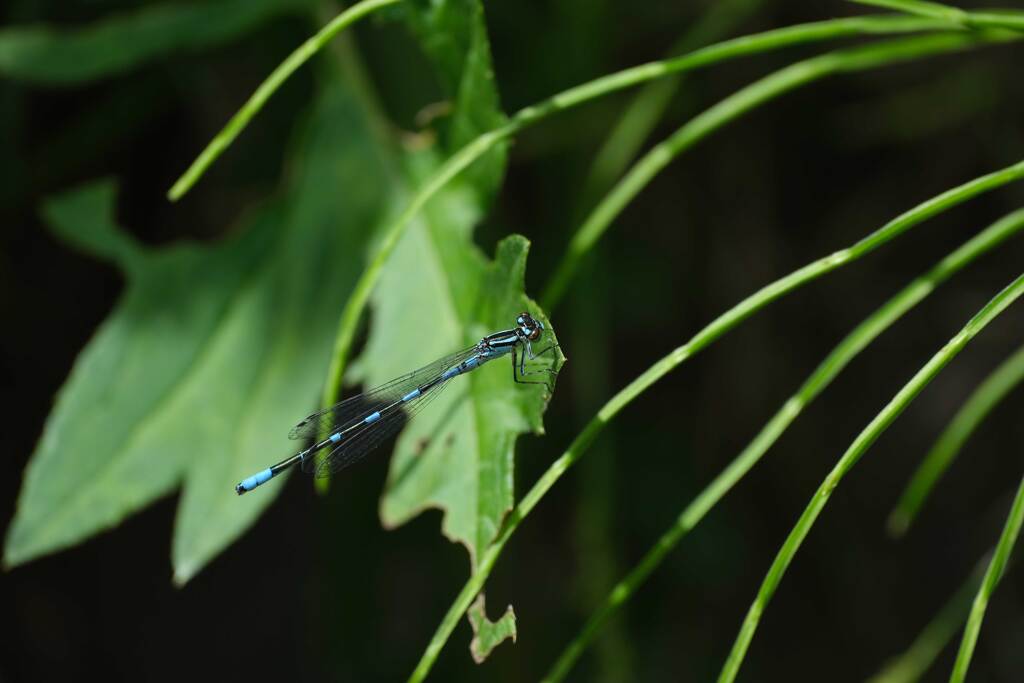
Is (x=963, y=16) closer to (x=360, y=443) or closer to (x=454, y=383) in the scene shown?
(x=454, y=383)

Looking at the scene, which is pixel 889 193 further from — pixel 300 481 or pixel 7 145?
pixel 7 145

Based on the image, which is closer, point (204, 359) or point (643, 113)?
point (204, 359)

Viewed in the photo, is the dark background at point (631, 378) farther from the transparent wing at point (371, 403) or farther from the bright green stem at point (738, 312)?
the bright green stem at point (738, 312)

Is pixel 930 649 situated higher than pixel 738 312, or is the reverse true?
pixel 738 312

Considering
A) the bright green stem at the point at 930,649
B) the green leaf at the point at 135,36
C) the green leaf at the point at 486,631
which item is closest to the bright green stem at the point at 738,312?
the green leaf at the point at 486,631

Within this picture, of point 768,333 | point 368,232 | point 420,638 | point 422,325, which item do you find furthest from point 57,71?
point 768,333

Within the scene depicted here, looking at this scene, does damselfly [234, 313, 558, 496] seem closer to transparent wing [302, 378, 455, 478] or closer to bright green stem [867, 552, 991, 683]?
transparent wing [302, 378, 455, 478]

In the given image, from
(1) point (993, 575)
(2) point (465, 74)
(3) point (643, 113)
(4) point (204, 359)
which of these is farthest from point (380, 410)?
(1) point (993, 575)

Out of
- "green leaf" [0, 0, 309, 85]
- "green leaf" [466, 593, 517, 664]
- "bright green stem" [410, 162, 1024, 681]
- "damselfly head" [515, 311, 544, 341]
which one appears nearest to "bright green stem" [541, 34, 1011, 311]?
A: "damselfly head" [515, 311, 544, 341]
